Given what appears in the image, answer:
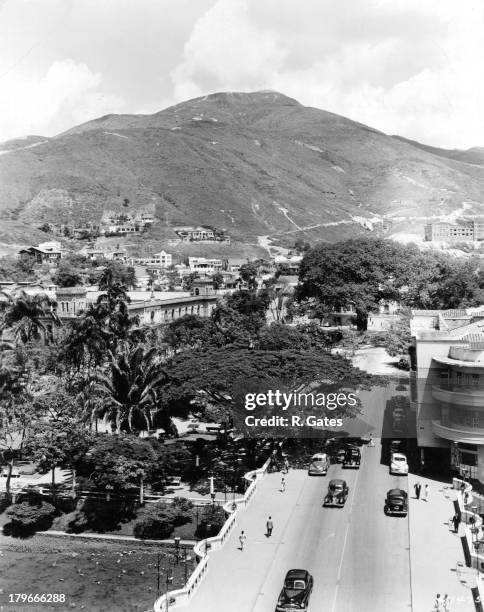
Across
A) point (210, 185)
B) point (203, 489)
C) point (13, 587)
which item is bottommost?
point (13, 587)

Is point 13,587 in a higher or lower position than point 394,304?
lower

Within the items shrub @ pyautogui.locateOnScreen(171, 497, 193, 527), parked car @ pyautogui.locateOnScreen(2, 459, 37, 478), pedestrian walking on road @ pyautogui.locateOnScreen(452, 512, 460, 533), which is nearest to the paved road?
pedestrian walking on road @ pyautogui.locateOnScreen(452, 512, 460, 533)

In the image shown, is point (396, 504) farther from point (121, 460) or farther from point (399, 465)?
point (121, 460)

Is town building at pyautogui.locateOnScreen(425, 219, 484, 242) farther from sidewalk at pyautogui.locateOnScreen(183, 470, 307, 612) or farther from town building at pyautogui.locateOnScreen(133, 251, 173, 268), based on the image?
sidewalk at pyautogui.locateOnScreen(183, 470, 307, 612)

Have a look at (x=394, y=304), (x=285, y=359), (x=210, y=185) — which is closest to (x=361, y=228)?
(x=210, y=185)

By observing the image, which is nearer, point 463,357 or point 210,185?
point 463,357

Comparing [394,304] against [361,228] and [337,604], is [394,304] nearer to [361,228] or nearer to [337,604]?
[337,604]

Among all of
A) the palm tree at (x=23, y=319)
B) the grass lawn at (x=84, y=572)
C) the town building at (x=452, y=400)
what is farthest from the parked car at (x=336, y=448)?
the palm tree at (x=23, y=319)
